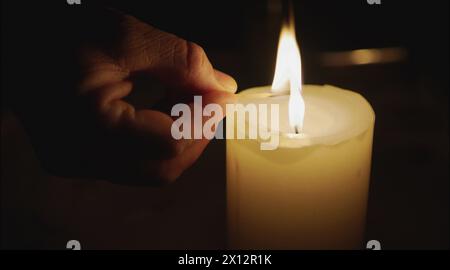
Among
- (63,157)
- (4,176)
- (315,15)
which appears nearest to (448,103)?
(315,15)

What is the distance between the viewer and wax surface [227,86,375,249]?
0.64 m

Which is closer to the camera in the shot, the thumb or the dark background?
the thumb

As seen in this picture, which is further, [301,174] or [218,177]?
→ [218,177]

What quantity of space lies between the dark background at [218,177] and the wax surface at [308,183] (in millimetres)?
146

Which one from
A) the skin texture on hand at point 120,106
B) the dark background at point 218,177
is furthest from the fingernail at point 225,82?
the dark background at point 218,177

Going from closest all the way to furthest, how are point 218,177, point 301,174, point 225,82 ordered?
point 301,174, point 225,82, point 218,177

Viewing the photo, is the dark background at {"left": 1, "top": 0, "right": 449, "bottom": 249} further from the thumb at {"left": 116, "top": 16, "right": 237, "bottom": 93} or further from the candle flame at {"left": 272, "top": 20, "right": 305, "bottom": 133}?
the candle flame at {"left": 272, "top": 20, "right": 305, "bottom": 133}

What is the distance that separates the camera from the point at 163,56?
0.74m

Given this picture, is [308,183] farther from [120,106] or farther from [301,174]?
[120,106]

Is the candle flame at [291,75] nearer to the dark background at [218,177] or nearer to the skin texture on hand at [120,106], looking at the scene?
the skin texture on hand at [120,106]

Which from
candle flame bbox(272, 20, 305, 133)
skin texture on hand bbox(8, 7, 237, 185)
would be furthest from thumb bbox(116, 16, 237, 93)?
candle flame bbox(272, 20, 305, 133)

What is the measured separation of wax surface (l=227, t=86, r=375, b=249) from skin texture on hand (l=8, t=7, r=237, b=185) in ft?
0.31

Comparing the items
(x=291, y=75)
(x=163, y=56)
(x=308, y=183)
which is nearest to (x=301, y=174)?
(x=308, y=183)

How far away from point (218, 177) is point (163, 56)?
30cm
